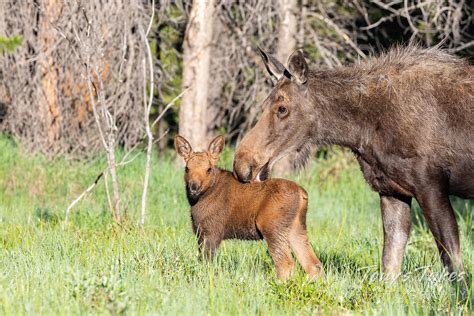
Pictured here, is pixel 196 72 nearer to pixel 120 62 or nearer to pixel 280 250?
pixel 120 62

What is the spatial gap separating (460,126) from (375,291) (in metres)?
1.68

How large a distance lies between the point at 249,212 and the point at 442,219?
5.14 feet

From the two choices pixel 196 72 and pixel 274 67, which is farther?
pixel 196 72

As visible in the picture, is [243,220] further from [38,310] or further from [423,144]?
[38,310]

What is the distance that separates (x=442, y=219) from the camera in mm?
7285

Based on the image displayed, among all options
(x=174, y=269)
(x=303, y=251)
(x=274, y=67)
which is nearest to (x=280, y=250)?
(x=303, y=251)

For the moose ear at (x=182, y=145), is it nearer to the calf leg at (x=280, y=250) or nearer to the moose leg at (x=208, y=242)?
the moose leg at (x=208, y=242)

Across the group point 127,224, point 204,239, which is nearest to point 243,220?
point 204,239

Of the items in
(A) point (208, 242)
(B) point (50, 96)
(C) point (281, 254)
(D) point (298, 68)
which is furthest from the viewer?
(B) point (50, 96)

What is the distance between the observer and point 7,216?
1031cm

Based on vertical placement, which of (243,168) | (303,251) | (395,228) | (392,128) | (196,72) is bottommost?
(303,251)

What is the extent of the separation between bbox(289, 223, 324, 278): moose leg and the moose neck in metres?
0.91

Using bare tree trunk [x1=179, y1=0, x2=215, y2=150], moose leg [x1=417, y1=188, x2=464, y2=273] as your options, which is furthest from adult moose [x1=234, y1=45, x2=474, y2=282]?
bare tree trunk [x1=179, y1=0, x2=215, y2=150]

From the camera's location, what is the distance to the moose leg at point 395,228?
25.8ft
